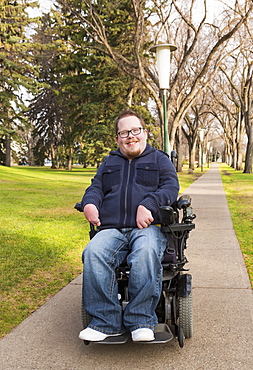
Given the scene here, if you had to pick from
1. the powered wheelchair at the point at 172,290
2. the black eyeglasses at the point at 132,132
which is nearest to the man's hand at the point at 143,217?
the powered wheelchair at the point at 172,290

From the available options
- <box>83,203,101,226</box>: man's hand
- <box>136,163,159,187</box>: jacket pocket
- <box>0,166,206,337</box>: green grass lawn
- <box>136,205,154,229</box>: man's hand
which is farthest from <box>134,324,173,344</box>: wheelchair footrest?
<box>0,166,206,337</box>: green grass lawn

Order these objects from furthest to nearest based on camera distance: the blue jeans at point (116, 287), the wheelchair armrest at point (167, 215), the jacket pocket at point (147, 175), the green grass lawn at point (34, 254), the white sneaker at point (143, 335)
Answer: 1. the green grass lawn at point (34, 254)
2. the jacket pocket at point (147, 175)
3. the wheelchair armrest at point (167, 215)
4. the blue jeans at point (116, 287)
5. the white sneaker at point (143, 335)

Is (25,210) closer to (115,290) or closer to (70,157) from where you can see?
(115,290)

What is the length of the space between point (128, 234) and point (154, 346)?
0.82 metres

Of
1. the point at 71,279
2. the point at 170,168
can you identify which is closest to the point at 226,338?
the point at 170,168

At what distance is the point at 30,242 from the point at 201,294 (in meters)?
3.50

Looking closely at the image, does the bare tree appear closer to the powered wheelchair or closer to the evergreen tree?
the evergreen tree

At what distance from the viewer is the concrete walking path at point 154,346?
2891mm

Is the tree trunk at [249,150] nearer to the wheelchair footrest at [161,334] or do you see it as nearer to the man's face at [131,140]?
the man's face at [131,140]

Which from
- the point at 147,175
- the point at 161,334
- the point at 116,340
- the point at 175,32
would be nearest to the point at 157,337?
the point at 161,334

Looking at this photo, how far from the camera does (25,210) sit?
436 inches

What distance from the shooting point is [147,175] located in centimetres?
354

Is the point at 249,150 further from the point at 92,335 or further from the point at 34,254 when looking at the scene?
Answer: the point at 92,335

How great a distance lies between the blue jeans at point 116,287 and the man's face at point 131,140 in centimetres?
81
